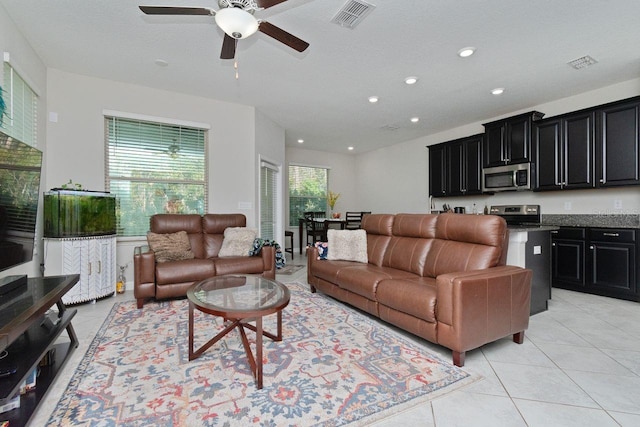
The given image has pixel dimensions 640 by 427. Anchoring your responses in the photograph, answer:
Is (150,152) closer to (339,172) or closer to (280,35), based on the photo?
(280,35)

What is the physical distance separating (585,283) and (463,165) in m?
2.41

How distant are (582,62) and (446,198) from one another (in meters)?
2.95

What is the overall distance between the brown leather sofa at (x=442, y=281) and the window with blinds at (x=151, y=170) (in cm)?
233

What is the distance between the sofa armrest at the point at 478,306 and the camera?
1832 mm

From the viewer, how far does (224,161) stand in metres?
4.44

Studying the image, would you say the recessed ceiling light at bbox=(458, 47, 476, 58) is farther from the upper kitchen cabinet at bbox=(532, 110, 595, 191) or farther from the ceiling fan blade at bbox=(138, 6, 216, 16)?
the ceiling fan blade at bbox=(138, 6, 216, 16)

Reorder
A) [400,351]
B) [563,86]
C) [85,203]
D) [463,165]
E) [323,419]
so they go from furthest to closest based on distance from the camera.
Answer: [463,165], [563,86], [85,203], [400,351], [323,419]

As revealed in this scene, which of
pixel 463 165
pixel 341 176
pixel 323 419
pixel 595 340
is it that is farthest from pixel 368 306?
pixel 341 176

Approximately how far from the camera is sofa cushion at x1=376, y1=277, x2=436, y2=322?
200cm

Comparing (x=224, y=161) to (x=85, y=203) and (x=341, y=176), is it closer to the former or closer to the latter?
(x=85, y=203)

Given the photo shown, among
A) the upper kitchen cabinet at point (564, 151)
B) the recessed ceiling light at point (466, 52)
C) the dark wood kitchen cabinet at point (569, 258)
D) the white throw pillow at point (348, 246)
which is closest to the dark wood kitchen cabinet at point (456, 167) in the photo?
the upper kitchen cabinet at point (564, 151)

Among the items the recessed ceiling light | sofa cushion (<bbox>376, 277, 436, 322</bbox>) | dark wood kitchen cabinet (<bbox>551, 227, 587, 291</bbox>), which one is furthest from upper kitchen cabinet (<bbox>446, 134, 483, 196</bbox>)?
sofa cushion (<bbox>376, 277, 436, 322</bbox>)

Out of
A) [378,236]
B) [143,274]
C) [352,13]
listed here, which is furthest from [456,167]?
[143,274]

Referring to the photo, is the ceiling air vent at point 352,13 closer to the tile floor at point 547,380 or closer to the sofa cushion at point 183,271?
the tile floor at point 547,380
